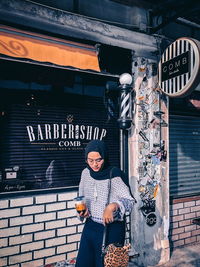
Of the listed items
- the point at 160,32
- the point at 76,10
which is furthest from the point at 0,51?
the point at 160,32

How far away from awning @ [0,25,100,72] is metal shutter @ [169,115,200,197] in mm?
2857

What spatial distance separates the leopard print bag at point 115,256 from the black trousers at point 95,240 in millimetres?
180

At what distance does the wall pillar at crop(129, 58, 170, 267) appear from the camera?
485cm

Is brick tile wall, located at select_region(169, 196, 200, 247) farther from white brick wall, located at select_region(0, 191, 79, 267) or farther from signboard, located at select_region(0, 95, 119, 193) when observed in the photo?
white brick wall, located at select_region(0, 191, 79, 267)

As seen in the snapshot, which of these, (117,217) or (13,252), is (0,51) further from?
(13,252)

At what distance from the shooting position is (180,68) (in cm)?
422

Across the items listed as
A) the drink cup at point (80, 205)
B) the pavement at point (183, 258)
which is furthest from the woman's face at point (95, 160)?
the pavement at point (183, 258)

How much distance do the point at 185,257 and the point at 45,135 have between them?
4224 millimetres

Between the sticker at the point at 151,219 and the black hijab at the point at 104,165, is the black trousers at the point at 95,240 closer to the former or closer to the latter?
the black hijab at the point at 104,165

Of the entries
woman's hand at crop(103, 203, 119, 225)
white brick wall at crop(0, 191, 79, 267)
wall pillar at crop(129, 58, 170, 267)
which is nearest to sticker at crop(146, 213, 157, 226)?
wall pillar at crop(129, 58, 170, 267)

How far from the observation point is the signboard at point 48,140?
4.00m

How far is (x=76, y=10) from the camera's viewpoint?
178 inches

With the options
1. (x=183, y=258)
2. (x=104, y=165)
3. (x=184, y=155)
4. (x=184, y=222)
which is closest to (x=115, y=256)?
(x=104, y=165)

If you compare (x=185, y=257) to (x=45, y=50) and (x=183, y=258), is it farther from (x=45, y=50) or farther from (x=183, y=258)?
(x=45, y=50)
